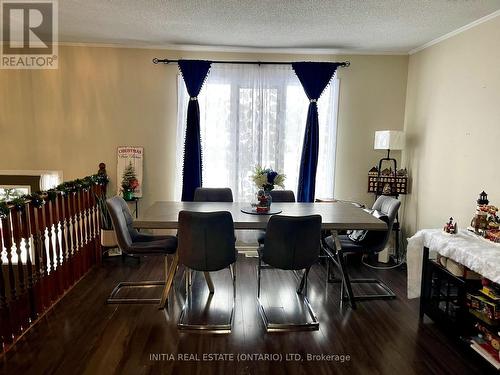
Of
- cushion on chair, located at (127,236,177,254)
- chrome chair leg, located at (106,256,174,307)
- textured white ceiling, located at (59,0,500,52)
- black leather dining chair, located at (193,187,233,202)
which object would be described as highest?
textured white ceiling, located at (59,0,500,52)

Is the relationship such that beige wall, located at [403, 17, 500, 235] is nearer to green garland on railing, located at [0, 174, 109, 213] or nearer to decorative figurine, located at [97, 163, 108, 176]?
green garland on railing, located at [0, 174, 109, 213]

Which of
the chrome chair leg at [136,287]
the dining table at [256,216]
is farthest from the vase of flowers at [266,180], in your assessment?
the chrome chair leg at [136,287]

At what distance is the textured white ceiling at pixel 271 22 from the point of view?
2875 mm

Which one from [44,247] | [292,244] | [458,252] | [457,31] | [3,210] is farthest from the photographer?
[457,31]

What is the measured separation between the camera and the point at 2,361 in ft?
7.36

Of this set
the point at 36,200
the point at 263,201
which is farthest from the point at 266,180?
the point at 36,200

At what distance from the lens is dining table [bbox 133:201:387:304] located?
283 cm

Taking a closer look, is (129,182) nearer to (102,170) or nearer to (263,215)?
(102,170)

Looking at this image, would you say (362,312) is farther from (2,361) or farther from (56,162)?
(56,162)

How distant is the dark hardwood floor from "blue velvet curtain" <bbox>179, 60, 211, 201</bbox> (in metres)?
1.45

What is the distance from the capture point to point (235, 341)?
100.0 inches

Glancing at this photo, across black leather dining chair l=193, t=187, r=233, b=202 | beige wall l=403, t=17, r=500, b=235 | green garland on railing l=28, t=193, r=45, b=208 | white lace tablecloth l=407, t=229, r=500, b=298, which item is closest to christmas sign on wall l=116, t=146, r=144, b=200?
black leather dining chair l=193, t=187, r=233, b=202

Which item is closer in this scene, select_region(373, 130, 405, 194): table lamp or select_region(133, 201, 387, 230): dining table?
select_region(133, 201, 387, 230): dining table

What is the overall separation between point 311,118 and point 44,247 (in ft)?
10.4
